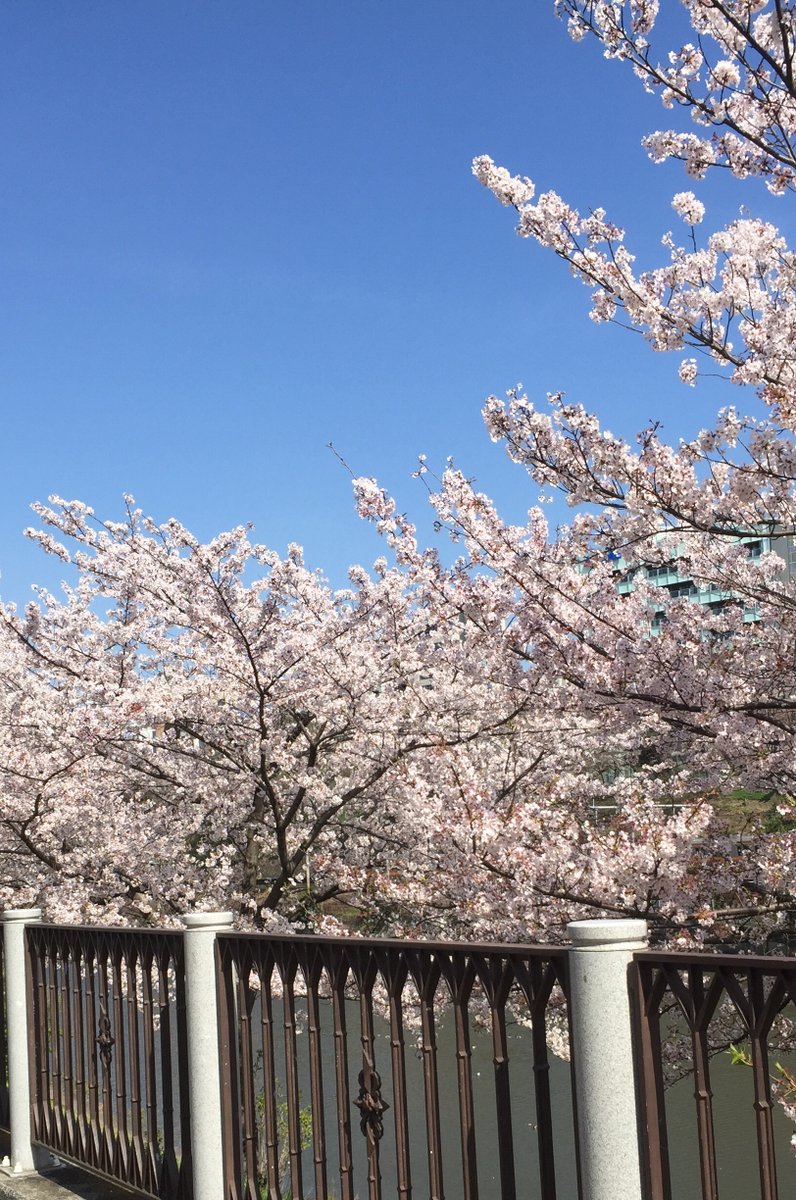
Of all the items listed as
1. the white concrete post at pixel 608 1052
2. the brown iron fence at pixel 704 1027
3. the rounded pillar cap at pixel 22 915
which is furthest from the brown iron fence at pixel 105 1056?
the brown iron fence at pixel 704 1027

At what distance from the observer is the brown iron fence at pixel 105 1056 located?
4.50 meters

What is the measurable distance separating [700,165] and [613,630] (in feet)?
8.28

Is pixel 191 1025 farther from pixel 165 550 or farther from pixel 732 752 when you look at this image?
pixel 165 550

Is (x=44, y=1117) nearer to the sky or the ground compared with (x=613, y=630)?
nearer to the ground

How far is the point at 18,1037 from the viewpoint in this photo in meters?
5.65

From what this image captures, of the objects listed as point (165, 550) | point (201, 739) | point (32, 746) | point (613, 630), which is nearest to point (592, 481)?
point (613, 630)

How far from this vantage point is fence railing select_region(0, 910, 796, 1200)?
277 cm

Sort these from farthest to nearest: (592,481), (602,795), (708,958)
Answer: (602,795) < (592,481) < (708,958)

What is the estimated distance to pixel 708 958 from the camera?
252 centimetres

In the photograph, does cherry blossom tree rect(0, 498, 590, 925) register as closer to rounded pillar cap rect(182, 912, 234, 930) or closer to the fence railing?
the fence railing

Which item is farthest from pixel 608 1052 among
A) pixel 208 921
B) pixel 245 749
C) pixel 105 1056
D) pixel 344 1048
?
pixel 245 749

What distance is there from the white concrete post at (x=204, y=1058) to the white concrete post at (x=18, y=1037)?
1.60 meters

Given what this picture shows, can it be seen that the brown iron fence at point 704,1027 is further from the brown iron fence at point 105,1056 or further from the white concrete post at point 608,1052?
the brown iron fence at point 105,1056

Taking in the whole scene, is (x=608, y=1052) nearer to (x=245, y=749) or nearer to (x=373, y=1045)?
(x=373, y=1045)
